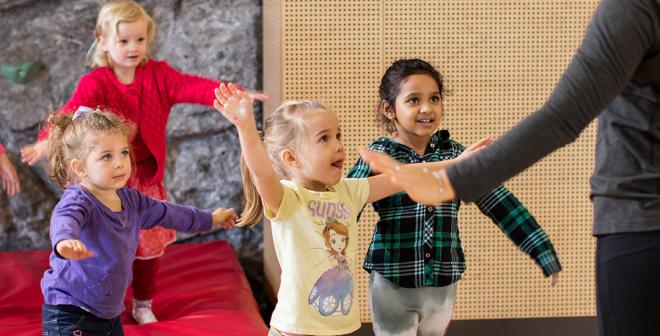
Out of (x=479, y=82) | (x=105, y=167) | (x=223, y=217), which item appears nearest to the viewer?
(x=105, y=167)

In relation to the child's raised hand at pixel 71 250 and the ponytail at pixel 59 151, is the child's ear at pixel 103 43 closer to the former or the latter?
the ponytail at pixel 59 151

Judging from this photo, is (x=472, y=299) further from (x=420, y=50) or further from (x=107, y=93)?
(x=107, y=93)

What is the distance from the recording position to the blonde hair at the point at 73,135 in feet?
9.18

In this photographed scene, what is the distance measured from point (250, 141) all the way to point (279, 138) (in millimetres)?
280

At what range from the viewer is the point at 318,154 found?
252cm

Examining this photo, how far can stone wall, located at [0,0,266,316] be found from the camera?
14.6 feet

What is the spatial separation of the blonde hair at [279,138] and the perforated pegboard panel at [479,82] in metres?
1.09

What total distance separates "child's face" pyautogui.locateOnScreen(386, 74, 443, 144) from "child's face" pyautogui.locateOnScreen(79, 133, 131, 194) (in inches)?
32.6

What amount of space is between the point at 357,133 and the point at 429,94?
91 cm

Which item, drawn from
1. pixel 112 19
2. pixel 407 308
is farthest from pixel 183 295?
pixel 407 308

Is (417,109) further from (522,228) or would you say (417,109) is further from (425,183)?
(425,183)

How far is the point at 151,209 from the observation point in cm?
292

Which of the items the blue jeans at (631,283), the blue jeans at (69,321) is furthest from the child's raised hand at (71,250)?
the blue jeans at (631,283)

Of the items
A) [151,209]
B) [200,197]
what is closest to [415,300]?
[151,209]
